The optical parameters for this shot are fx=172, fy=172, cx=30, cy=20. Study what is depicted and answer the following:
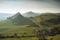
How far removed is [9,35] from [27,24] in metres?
0.96

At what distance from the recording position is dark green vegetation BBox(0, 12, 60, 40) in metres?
7.55

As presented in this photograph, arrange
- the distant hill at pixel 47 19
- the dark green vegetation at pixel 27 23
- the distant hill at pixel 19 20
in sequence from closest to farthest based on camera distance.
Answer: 1. the dark green vegetation at pixel 27 23
2. the distant hill at pixel 19 20
3. the distant hill at pixel 47 19

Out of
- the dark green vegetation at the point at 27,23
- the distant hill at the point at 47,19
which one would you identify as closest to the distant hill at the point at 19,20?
the dark green vegetation at the point at 27,23

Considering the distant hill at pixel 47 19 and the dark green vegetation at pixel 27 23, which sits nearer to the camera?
Answer: the dark green vegetation at pixel 27 23

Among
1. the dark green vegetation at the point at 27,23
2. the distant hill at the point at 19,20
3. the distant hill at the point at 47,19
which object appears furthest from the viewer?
the distant hill at the point at 47,19

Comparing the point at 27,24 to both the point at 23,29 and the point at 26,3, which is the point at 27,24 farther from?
the point at 26,3

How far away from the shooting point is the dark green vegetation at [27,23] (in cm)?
755

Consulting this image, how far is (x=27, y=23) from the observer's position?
7.80m

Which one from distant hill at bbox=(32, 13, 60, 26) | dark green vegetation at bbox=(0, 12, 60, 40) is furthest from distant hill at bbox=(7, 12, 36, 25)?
distant hill at bbox=(32, 13, 60, 26)

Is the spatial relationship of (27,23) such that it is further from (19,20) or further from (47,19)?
(47,19)

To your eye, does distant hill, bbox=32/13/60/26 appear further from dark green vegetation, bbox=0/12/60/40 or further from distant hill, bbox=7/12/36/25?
distant hill, bbox=7/12/36/25

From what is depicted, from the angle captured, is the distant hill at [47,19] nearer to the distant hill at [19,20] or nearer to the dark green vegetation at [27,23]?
the dark green vegetation at [27,23]

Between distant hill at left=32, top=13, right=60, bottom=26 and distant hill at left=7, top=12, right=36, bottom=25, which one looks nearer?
distant hill at left=7, top=12, right=36, bottom=25

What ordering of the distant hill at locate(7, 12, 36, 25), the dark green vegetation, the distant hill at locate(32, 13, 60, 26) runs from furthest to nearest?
the distant hill at locate(32, 13, 60, 26)
the distant hill at locate(7, 12, 36, 25)
the dark green vegetation
